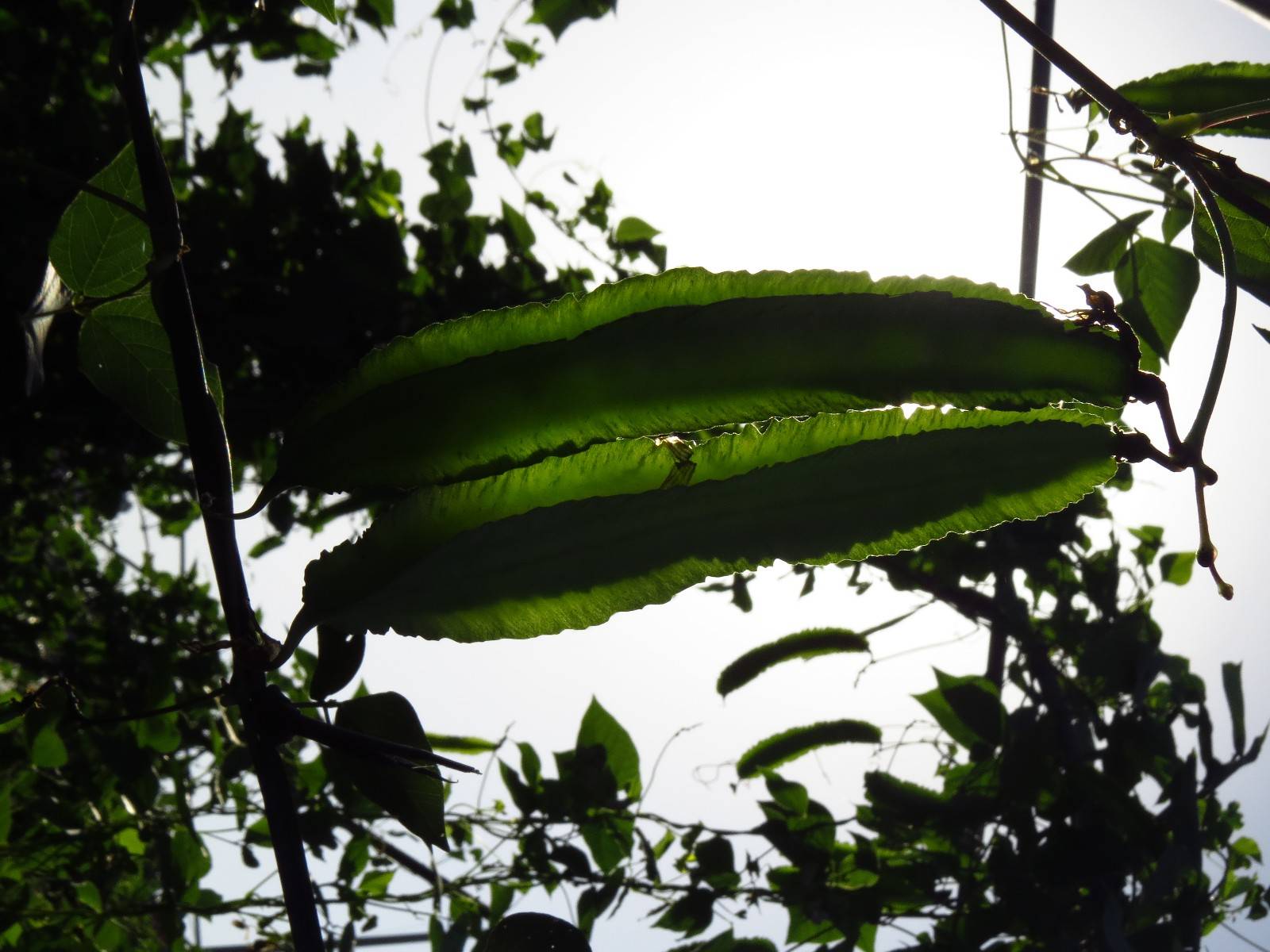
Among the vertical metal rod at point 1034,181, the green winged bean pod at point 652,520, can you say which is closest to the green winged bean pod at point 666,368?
the green winged bean pod at point 652,520

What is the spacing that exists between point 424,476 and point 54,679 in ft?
Answer: 0.79

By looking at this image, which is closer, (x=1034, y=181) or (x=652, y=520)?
(x=652, y=520)

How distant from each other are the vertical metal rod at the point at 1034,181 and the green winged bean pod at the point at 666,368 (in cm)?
104

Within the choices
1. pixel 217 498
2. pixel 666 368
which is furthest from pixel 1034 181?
pixel 217 498

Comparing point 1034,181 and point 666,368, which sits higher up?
point 1034,181

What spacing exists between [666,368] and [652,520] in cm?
8

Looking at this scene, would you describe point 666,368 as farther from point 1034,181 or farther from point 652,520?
point 1034,181

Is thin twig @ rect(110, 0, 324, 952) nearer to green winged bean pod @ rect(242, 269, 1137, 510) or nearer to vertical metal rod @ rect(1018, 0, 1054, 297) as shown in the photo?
green winged bean pod @ rect(242, 269, 1137, 510)

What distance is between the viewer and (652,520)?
436 millimetres

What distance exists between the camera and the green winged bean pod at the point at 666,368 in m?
0.44

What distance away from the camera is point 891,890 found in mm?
1571

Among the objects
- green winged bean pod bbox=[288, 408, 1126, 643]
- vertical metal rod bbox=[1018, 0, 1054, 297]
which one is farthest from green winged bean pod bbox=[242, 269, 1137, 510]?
vertical metal rod bbox=[1018, 0, 1054, 297]

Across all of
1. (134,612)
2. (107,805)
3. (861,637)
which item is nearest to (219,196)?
(134,612)

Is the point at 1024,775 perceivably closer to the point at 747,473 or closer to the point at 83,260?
the point at 747,473
